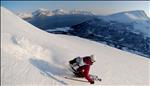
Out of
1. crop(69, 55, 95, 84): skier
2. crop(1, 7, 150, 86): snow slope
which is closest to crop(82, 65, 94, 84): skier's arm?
crop(69, 55, 95, 84): skier

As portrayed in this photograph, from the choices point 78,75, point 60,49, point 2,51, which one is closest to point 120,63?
point 60,49

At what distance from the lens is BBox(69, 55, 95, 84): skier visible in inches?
662

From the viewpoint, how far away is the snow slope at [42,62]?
16.2 meters

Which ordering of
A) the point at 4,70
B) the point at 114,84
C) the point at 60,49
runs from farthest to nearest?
1. the point at 60,49
2. the point at 114,84
3. the point at 4,70

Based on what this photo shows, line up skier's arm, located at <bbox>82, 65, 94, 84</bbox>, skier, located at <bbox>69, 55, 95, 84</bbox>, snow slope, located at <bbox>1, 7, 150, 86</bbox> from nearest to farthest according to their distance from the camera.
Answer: snow slope, located at <bbox>1, 7, 150, 86</bbox>, skier, located at <bbox>69, 55, 95, 84</bbox>, skier's arm, located at <bbox>82, 65, 94, 84</bbox>

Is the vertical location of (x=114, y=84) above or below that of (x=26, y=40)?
below

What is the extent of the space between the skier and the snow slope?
20.7 inches

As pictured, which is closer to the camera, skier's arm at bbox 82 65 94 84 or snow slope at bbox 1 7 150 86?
snow slope at bbox 1 7 150 86

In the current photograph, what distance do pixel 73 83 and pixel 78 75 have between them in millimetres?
742

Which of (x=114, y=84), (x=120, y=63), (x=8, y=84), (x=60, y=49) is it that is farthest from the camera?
(x=120, y=63)

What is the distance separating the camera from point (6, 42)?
58.9ft

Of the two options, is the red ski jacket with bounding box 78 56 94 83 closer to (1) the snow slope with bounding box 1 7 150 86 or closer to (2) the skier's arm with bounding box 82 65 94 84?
(2) the skier's arm with bounding box 82 65 94 84

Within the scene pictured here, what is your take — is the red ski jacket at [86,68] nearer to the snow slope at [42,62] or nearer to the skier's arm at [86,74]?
the skier's arm at [86,74]

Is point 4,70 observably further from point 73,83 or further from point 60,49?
point 60,49
